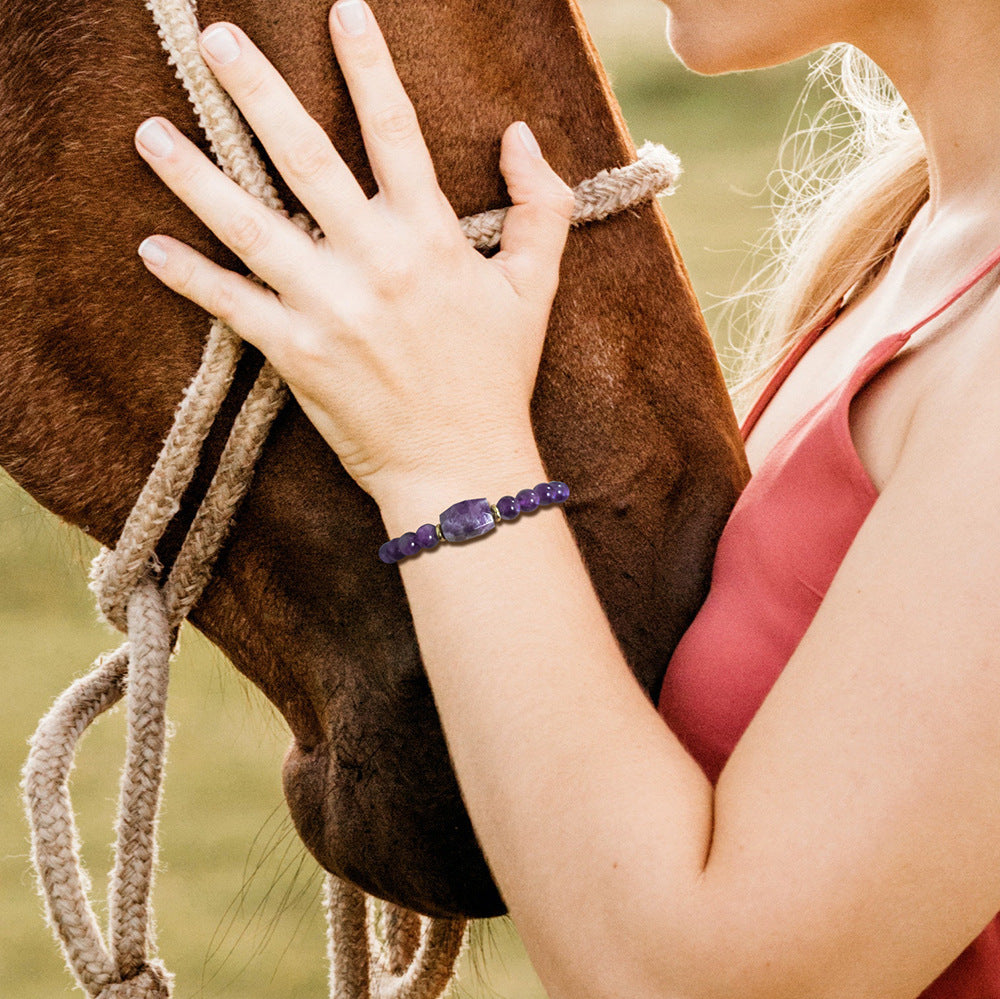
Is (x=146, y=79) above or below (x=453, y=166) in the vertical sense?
above

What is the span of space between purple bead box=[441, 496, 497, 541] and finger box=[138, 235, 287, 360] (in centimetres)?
15

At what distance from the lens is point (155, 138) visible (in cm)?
68

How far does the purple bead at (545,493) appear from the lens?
66cm

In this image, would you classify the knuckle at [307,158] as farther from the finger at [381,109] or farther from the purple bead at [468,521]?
the purple bead at [468,521]

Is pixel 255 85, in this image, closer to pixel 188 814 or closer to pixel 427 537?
pixel 427 537

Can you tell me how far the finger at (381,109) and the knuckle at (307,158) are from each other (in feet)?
0.12

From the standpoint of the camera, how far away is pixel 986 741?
55cm

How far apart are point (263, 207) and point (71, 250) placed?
146 mm

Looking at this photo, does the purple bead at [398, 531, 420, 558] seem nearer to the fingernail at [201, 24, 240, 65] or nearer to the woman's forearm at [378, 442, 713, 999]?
the woman's forearm at [378, 442, 713, 999]

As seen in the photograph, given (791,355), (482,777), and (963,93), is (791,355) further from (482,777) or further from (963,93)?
(482,777)

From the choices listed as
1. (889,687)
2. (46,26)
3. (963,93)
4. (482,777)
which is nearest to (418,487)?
(482,777)

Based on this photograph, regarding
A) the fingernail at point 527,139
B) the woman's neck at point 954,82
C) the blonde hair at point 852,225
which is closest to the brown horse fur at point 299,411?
the fingernail at point 527,139

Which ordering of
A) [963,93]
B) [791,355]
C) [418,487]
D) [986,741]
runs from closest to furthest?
[986,741] < [418,487] < [963,93] < [791,355]

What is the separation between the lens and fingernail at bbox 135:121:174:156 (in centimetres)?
68
